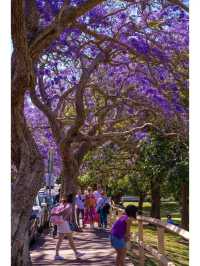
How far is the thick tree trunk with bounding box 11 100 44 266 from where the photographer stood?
8.60m

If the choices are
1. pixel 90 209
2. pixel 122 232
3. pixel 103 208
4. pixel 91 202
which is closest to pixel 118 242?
pixel 122 232

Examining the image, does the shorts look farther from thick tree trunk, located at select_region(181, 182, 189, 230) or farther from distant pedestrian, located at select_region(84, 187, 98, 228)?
thick tree trunk, located at select_region(181, 182, 189, 230)

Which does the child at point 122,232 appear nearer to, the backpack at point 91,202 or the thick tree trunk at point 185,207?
the backpack at point 91,202

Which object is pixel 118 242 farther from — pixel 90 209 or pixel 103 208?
pixel 90 209

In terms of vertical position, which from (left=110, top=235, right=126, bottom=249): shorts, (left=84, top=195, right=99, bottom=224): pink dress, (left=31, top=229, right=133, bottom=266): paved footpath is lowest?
(left=31, top=229, right=133, bottom=266): paved footpath

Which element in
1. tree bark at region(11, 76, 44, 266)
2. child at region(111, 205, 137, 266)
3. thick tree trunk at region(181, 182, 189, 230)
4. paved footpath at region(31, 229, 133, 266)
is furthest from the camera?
thick tree trunk at region(181, 182, 189, 230)

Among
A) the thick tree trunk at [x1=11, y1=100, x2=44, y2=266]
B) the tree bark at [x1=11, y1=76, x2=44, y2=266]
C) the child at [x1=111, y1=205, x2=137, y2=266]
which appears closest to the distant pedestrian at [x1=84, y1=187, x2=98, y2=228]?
the child at [x1=111, y1=205, x2=137, y2=266]

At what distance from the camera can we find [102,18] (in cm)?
1362

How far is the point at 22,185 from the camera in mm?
8898

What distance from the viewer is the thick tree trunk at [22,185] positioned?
8602 millimetres

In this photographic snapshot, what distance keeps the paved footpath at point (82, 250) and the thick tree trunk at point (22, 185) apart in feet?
10.9

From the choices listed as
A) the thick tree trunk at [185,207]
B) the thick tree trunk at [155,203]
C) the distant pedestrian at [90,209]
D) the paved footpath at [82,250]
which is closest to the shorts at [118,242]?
the paved footpath at [82,250]

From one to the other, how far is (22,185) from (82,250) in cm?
591

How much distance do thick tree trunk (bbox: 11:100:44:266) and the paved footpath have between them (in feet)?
10.9
